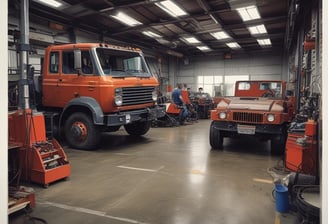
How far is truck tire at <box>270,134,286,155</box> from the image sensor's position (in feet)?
17.3

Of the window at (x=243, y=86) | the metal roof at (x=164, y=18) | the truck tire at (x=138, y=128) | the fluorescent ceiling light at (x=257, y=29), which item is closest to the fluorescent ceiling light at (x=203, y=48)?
the metal roof at (x=164, y=18)

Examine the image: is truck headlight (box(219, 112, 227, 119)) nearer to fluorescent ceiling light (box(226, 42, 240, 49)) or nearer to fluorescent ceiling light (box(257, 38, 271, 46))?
fluorescent ceiling light (box(257, 38, 271, 46))

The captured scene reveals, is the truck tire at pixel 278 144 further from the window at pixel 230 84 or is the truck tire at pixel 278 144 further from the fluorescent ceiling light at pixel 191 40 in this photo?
the window at pixel 230 84

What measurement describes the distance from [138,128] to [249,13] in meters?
5.59

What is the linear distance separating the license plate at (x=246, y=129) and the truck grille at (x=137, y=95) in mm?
2348

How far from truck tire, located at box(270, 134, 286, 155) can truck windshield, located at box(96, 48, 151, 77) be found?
339cm

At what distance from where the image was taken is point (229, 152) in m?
5.69

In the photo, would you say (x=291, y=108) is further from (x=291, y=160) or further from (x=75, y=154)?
(x=75, y=154)

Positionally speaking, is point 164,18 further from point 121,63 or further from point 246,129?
point 246,129

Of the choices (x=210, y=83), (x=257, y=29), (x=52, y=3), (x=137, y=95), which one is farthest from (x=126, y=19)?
(x=210, y=83)

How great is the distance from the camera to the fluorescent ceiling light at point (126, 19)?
29.9 ft

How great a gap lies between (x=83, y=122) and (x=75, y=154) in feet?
2.38

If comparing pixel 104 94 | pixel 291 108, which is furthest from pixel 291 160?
pixel 104 94

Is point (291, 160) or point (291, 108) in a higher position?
point (291, 108)
